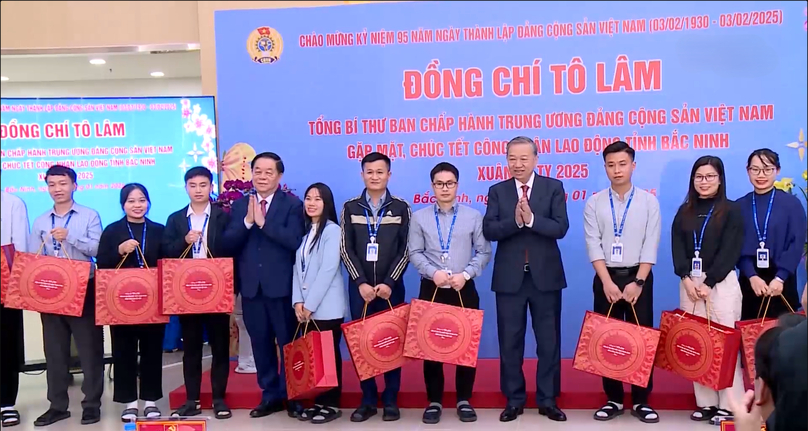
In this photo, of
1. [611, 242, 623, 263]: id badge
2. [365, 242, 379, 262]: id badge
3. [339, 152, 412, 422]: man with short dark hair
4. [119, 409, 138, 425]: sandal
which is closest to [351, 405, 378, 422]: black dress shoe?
[339, 152, 412, 422]: man with short dark hair

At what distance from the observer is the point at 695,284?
12.0ft

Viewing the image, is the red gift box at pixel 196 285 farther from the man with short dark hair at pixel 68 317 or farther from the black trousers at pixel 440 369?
the black trousers at pixel 440 369

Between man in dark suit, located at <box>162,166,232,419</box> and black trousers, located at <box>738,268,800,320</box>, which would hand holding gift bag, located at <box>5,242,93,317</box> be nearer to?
man in dark suit, located at <box>162,166,232,419</box>

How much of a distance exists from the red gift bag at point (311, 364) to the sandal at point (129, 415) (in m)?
0.92

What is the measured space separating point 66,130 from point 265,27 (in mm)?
1600

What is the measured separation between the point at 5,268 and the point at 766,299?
410 cm

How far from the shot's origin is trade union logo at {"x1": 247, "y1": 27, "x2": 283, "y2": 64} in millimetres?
4750

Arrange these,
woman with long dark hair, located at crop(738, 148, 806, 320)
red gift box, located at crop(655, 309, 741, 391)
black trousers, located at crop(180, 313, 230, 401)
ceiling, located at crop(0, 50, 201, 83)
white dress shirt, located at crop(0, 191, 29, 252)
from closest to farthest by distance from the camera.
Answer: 1. red gift box, located at crop(655, 309, 741, 391)
2. woman with long dark hair, located at crop(738, 148, 806, 320)
3. black trousers, located at crop(180, 313, 230, 401)
4. white dress shirt, located at crop(0, 191, 29, 252)
5. ceiling, located at crop(0, 50, 201, 83)

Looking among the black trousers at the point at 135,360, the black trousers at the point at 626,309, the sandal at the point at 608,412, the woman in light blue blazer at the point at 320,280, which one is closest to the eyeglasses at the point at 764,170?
the black trousers at the point at 626,309

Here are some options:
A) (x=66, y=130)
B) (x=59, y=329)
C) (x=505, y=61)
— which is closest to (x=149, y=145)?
(x=66, y=130)

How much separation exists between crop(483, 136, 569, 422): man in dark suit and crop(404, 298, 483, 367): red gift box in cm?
24

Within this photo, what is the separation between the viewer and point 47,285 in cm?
378

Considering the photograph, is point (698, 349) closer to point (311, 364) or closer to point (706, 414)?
point (706, 414)

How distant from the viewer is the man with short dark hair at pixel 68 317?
12.9 feet
